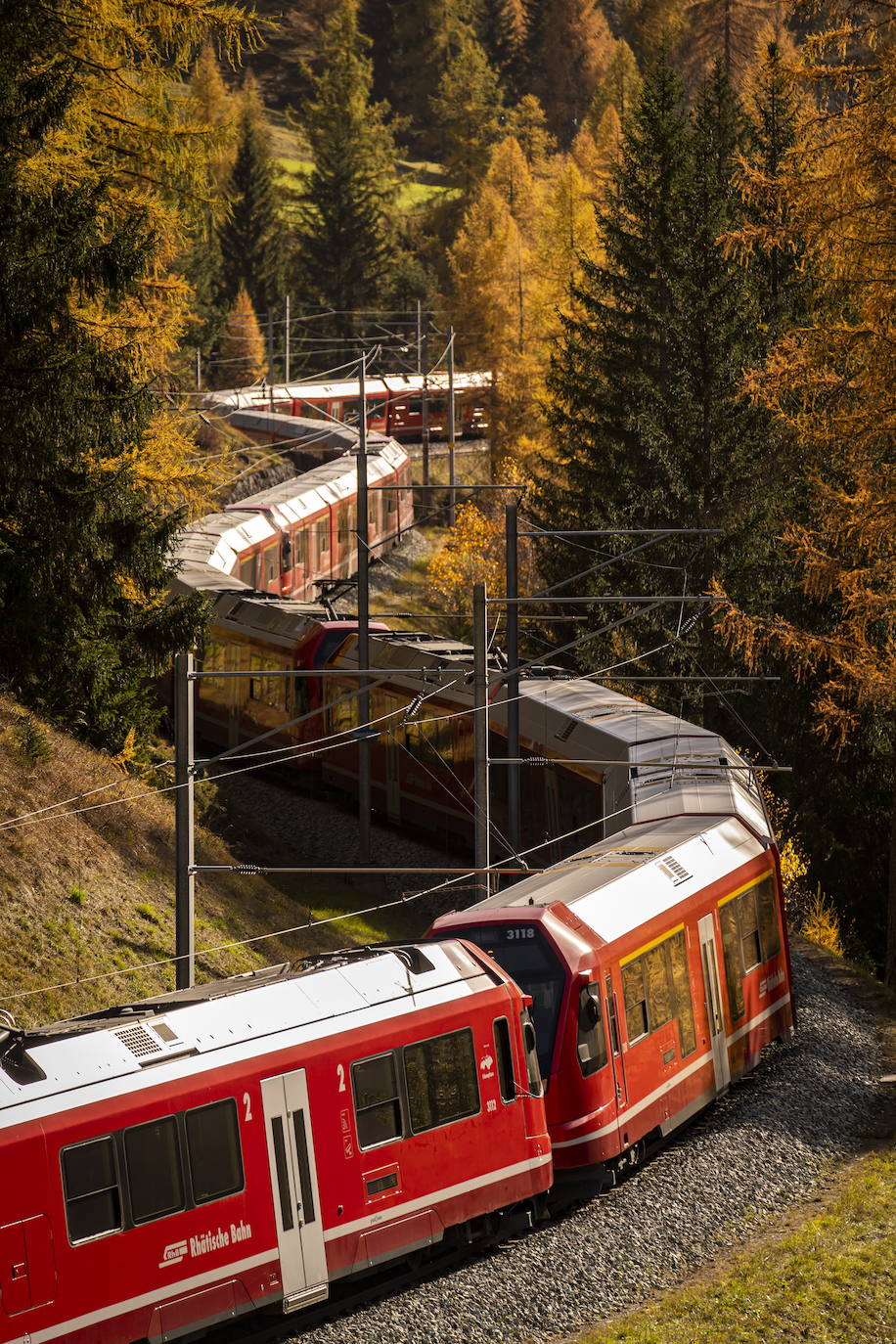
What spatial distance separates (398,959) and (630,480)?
79.5 feet

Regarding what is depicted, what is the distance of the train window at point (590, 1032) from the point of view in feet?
43.2

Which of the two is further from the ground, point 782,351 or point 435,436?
point 782,351

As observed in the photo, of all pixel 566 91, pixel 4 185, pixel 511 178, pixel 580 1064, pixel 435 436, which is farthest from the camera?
pixel 566 91

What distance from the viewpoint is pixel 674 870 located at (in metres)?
15.4

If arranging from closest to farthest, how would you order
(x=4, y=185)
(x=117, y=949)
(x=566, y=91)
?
1. (x=4, y=185)
2. (x=117, y=949)
3. (x=566, y=91)

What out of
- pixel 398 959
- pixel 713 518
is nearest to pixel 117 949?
pixel 398 959

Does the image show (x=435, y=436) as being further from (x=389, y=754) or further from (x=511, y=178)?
(x=389, y=754)

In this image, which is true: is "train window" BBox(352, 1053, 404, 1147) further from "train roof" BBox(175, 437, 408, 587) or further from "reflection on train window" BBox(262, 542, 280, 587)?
"reflection on train window" BBox(262, 542, 280, 587)

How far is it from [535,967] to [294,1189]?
320 cm

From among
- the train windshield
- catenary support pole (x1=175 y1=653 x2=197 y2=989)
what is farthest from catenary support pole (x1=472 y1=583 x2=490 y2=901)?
the train windshield

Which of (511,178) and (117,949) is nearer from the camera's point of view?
(117,949)

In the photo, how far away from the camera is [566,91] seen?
13075cm

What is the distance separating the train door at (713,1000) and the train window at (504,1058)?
3.42 metres

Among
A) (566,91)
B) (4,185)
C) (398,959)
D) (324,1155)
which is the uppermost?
(566,91)
